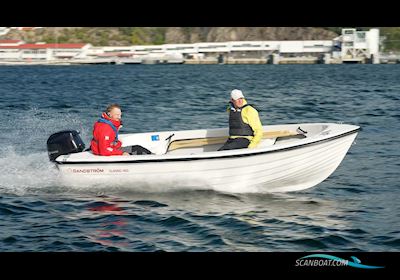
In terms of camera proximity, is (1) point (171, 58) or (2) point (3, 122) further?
(1) point (171, 58)

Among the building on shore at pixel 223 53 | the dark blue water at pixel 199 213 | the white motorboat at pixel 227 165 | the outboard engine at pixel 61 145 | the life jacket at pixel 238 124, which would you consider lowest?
the dark blue water at pixel 199 213

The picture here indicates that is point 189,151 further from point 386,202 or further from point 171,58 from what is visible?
point 171,58

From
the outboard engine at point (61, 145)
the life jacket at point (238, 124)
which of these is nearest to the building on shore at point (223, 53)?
the life jacket at point (238, 124)

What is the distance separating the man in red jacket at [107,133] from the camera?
36.8 ft

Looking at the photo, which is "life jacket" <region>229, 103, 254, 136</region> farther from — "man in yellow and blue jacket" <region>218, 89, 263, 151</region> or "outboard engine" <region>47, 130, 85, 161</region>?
"outboard engine" <region>47, 130, 85, 161</region>

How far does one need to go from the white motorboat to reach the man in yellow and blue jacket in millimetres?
341

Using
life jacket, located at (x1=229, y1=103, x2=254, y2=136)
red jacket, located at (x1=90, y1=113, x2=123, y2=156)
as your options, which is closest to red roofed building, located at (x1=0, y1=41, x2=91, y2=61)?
red jacket, located at (x1=90, y1=113, x2=123, y2=156)

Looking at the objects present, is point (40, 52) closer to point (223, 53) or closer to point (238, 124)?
point (223, 53)

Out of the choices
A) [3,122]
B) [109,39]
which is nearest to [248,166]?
[3,122]

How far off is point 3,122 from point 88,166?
12693 mm

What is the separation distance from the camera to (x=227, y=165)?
11070 mm

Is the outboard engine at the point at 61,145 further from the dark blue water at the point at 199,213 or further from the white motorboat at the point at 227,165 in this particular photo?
the dark blue water at the point at 199,213

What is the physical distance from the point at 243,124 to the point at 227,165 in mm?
794

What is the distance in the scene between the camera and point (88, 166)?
1116 centimetres
